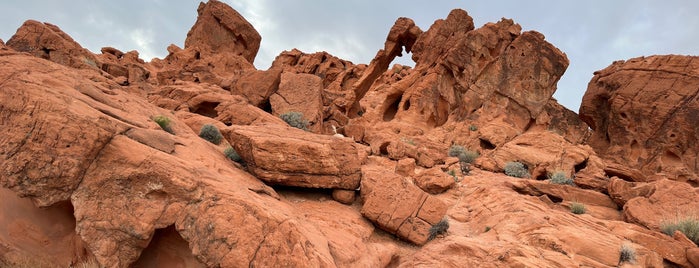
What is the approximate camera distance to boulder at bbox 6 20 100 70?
58.1ft

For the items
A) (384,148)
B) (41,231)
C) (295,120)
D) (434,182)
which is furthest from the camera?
(384,148)

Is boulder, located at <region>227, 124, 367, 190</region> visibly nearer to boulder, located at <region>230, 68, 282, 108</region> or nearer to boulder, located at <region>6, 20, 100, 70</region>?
boulder, located at <region>230, 68, 282, 108</region>

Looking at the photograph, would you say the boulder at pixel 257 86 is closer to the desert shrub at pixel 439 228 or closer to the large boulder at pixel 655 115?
the desert shrub at pixel 439 228

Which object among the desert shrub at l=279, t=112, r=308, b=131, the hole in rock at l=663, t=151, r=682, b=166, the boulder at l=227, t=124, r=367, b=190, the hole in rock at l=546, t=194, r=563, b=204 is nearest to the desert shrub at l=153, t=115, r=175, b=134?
the boulder at l=227, t=124, r=367, b=190

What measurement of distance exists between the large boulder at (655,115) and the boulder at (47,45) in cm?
3027

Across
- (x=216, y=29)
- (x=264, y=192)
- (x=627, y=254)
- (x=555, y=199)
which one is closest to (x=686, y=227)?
(x=627, y=254)

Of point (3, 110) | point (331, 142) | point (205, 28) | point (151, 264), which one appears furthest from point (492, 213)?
point (205, 28)

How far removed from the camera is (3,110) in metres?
5.05

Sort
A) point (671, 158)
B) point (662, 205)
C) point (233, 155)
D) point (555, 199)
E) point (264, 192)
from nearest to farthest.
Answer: point (264, 192), point (233, 155), point (662, 205), point (555, 199), point (671, 158)

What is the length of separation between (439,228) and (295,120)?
9692 millimetres

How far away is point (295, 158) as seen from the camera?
7898 mm

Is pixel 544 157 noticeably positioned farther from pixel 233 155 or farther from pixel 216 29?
pixel 216 29

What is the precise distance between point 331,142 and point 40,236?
5.24m

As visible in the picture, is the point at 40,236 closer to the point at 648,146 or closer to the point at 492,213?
the point at 492,213
